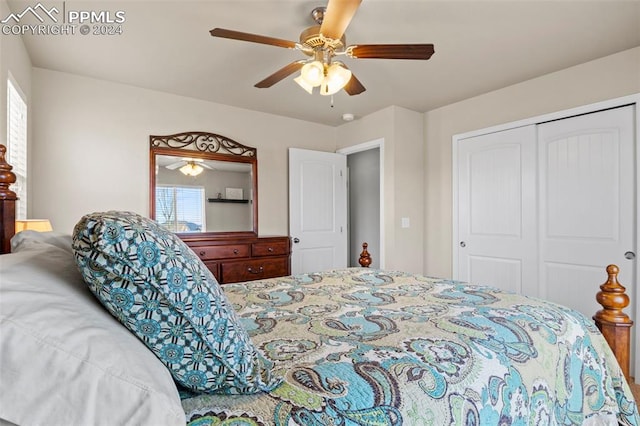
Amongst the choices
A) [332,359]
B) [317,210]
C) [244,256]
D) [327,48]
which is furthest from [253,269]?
[332,359]

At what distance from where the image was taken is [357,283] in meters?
1.99

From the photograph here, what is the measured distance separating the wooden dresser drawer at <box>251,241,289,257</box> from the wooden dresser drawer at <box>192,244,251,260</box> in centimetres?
8

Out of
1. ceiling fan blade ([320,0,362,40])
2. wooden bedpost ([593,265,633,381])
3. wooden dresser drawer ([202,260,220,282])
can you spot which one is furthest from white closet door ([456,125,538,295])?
wooden dresser drawer ([202,260,220,282])

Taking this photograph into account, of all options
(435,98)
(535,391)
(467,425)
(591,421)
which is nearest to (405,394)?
(467,425)

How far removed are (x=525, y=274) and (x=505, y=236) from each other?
39cm

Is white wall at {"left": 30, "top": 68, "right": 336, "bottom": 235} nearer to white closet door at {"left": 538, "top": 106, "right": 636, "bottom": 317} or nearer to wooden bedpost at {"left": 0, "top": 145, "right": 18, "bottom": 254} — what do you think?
wooden bedpost at {"left": 0, "top": 145, "right": 18, "bottom": 254}

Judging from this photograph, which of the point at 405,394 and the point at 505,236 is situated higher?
the point at 505,236

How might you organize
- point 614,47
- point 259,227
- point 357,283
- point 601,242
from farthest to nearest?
1. point 259,227
2. point 601,242
3. point 614,47
4. point 357,283

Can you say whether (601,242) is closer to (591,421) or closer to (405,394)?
(591,421)

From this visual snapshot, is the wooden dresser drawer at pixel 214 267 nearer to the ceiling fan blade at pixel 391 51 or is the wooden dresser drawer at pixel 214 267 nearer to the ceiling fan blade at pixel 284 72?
the ceiling fan blade at pixel 284 72

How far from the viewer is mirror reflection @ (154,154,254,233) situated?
11.1 feet

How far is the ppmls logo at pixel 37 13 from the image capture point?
2012 millimetres

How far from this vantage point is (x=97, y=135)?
3.05 meters

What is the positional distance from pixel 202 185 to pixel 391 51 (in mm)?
2483
